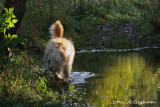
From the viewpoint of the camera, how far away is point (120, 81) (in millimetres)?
7496

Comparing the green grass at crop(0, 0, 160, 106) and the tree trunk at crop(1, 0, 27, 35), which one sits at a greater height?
Result: the tree trunk at crop(1, 0, 27, 35)

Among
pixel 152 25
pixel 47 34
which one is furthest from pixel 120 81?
pixel 152 25

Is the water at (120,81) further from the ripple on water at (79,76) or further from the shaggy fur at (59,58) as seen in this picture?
the shaggy fur at (59,58)

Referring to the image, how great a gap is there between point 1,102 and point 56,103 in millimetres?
829

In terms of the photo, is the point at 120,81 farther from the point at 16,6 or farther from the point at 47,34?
the point at 47,34

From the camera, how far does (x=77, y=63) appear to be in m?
10.8

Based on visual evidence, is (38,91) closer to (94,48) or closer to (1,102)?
(1,102)

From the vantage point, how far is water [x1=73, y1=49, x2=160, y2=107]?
576cm

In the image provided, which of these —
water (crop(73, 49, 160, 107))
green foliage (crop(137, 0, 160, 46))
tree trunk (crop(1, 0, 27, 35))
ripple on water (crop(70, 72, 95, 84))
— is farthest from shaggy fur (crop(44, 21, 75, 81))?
green foliage (crop(137, 0, 160, 46))

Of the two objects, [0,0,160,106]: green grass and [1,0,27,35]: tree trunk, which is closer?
[0,0,160,106]: green grass

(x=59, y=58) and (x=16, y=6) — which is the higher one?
(x=16, y=6)

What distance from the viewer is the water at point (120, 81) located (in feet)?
18.9

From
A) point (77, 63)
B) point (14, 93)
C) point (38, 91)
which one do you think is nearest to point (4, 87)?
point (14, 93)

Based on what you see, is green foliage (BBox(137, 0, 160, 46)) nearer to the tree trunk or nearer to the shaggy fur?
the shaggy fur
